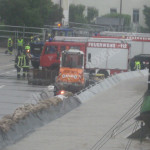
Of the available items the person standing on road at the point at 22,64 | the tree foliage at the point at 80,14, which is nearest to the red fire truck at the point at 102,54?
the person standing on road at the point at 22,64

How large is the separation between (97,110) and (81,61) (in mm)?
10033

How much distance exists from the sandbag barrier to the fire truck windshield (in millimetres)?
9153

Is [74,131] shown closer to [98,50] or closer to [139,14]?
[98,50]

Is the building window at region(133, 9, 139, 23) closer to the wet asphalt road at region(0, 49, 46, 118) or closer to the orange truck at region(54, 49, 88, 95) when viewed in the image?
the wet asphalt road at region(0, 49, 46, 118)

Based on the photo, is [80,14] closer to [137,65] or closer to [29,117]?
[137,65]

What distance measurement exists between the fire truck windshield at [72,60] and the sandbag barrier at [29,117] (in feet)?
30.0

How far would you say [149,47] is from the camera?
44.7 m

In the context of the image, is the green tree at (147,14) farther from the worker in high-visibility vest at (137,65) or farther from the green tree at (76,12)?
the worker in high-visibility vest at (137,65)

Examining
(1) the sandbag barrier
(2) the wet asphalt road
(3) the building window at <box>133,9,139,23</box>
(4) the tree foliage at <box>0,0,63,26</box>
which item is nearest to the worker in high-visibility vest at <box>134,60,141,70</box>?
(2) the wet asphalt road

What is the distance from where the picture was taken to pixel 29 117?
1210 cm

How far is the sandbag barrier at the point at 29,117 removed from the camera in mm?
10398

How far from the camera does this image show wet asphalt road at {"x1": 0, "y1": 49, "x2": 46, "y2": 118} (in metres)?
20.3

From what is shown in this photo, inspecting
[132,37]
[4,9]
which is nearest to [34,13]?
[4,9]

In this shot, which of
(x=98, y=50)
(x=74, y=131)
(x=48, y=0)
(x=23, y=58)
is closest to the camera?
(x=74, y=131)
